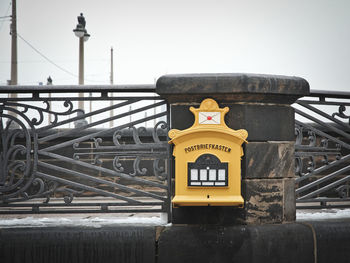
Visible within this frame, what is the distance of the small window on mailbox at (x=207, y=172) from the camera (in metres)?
2.82

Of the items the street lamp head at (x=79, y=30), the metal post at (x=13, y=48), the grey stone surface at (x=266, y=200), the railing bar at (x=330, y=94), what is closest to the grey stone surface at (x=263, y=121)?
the grey stone surface at (x=266, y=200)

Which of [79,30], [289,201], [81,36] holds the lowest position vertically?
[289,201]

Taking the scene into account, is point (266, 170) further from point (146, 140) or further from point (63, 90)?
point (146, 140)

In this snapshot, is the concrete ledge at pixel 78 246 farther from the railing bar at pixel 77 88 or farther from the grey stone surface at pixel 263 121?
the railing bar at pixel 77 88

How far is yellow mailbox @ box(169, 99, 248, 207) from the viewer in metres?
2.82

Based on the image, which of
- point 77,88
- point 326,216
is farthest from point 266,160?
point 77,88

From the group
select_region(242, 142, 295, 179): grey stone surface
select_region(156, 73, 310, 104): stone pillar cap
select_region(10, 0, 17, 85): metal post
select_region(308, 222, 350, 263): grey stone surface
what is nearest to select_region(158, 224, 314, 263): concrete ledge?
select_region(308, 222, 350, 263): grey stone surface

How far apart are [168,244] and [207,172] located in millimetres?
772

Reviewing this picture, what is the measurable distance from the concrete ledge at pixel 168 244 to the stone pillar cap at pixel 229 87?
118 cm

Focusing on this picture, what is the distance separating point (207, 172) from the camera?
2824 millimetres

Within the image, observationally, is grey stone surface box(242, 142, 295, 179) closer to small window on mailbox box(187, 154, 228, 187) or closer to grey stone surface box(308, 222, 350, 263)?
small window on mailbox box(187, 154, 228, 187)

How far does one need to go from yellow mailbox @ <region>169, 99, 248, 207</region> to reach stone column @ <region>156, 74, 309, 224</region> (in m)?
0.27

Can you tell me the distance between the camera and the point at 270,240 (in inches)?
119

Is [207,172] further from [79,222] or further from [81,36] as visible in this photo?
[81,36]
